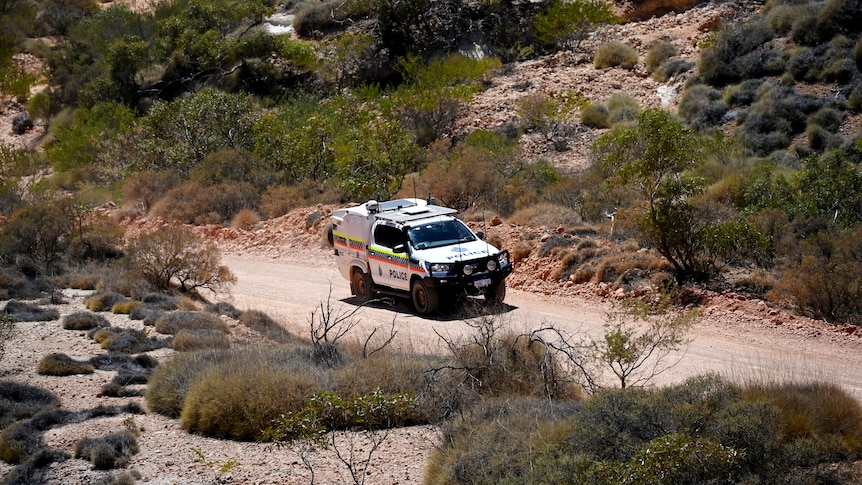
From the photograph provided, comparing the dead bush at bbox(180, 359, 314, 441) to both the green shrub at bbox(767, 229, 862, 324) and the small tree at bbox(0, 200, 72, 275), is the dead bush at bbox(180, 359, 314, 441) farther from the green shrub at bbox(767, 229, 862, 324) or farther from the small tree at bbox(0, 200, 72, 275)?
the small tree at bbox(0, 200, 72, 275)

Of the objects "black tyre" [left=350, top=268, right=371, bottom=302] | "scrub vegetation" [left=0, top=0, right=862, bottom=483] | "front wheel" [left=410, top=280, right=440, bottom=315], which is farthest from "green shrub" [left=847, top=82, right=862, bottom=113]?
"front wheel" [left=410, top=280, right=440, bottom=315]

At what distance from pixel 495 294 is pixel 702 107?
1920 centimetres

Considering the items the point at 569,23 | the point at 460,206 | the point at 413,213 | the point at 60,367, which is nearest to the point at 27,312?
the point at 60,367

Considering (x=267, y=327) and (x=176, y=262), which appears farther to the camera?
(x=176, y=262)

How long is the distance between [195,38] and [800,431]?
47.2 metres

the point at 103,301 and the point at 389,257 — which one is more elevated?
the point at 389,257

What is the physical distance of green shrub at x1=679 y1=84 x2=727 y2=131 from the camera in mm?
33781

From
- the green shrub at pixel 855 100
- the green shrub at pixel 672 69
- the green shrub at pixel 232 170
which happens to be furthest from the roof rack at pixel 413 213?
the green shrub at pixel 672 69

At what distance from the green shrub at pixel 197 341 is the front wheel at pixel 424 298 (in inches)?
153

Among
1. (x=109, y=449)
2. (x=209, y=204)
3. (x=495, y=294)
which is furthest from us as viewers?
(x=209, y=204)

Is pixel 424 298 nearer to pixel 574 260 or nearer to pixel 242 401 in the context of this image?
pixel 574 260

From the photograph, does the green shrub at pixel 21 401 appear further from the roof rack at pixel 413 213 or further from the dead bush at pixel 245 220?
the dead bush at pixel 245 220

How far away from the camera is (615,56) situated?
4259 cm

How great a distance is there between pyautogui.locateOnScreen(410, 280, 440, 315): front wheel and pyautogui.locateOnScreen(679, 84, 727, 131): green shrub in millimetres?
18530
